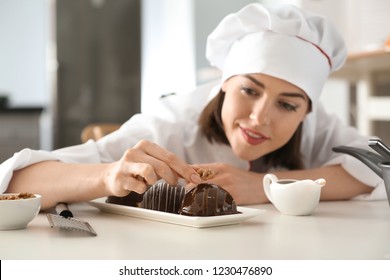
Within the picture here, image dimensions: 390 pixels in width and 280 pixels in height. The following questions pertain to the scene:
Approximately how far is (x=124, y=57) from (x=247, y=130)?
359cm

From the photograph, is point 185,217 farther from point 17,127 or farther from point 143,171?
point 17,127

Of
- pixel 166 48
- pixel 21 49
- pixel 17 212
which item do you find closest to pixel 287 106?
pixel 17 212

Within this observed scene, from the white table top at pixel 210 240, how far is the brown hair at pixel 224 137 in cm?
58

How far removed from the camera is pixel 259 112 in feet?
4.69

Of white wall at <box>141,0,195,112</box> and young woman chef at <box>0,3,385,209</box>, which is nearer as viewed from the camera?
young woman chef at <box>0,3,385,209</box>

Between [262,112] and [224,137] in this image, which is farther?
[224,137]

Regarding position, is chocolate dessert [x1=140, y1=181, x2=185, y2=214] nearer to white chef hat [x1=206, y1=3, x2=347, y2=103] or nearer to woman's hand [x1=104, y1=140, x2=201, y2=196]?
woman's hand [x1=104, y1=140, x2=201, y2=196]

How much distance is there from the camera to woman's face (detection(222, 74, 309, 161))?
1451 millimetres

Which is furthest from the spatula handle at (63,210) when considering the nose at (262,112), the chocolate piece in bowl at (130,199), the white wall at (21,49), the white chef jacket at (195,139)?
the white wall at (21,49)

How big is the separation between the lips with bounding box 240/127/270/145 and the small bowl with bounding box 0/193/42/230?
670 mm

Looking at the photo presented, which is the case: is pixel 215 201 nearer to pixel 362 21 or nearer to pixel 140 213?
pixel 140 213

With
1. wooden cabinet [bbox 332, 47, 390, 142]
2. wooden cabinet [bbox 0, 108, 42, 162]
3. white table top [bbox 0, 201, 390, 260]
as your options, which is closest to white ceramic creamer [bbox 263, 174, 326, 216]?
white table top [bbox 0, 201, 390, 260]

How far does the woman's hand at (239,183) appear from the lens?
4.25 ft
